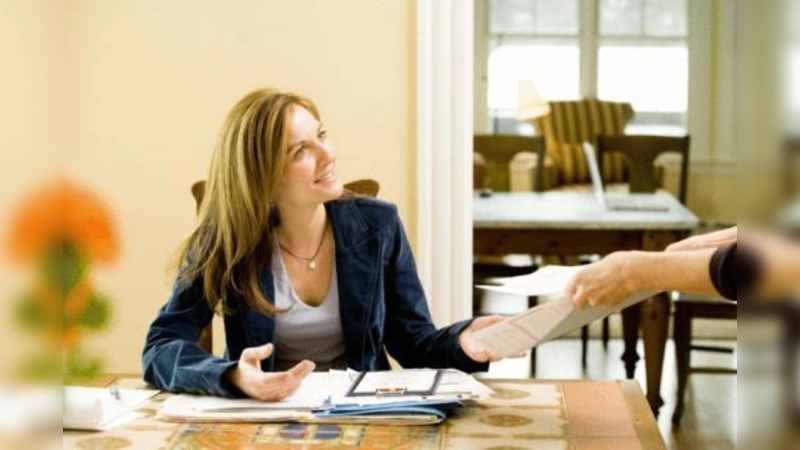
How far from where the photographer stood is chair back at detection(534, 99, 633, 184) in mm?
8719

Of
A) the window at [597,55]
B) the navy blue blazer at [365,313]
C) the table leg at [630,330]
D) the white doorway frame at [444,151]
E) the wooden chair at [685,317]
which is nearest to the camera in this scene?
the navy blue blazer at [365,313]

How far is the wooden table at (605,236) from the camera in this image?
13.8 ft

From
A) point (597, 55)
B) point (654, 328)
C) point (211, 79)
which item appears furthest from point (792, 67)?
point (597, 55)

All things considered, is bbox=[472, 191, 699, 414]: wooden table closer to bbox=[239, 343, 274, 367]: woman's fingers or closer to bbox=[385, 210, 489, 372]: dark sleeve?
bbox=[385, 210, 489, 372]: dark sleeve

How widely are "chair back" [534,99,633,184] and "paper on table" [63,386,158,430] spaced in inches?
281

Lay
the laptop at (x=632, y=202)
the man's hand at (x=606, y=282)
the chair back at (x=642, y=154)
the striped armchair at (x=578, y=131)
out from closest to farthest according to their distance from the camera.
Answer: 1. the man's hand at (x=606, y=282)
2. the laptop at (x=632, y=202)
3. the chair back at (x=642, y=154)
4. the striped armchair at (x=578, y=131)

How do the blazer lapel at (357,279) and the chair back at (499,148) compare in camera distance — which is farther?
the chair back at (499,148)

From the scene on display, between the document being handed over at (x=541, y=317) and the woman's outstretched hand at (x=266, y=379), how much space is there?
27cm

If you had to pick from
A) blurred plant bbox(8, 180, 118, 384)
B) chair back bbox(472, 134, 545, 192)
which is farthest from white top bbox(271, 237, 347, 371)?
chair back bbox(472, 134, 545, 192)

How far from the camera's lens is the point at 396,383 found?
71.5 inches

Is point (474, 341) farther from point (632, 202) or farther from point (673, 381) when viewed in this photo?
point (673, 381)

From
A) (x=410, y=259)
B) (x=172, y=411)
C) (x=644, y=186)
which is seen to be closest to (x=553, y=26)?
(x=644, y=186)

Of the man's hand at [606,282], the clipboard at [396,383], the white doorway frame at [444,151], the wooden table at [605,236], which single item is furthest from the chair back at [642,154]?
the man's hand at [606,282]

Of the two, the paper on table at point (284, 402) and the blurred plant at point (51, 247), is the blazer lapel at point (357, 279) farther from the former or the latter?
the blurred plant at point (51, 247)
